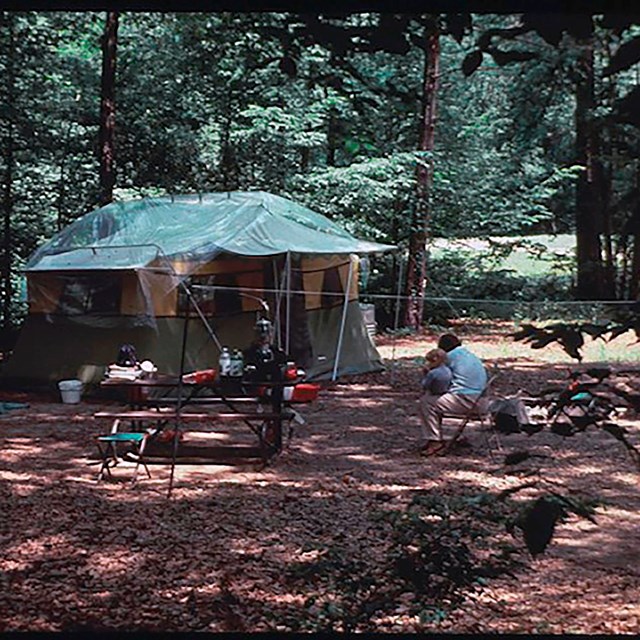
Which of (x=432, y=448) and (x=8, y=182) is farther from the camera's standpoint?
(x=8, y=182)

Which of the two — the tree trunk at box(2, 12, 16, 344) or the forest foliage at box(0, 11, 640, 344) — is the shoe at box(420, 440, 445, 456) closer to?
the forest foliage at box(0, 11, 640, 344)

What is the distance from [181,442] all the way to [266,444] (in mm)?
879

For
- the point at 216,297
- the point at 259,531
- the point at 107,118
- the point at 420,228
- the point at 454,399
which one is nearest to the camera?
the point at 259,531

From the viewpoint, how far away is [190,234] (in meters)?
10.0

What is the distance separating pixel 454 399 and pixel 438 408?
0.14 metres

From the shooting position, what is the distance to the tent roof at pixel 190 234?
31.1 feet

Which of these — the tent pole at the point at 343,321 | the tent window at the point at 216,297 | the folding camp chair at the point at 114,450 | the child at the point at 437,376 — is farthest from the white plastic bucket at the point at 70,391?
the child at the point at 437,376

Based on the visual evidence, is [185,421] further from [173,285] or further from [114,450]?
[173,285]

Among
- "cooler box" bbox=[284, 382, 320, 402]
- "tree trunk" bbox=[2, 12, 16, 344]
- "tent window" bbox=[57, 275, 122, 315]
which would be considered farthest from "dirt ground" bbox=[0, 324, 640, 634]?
"tree trunk" bbox=[2, 12, 16, 344]

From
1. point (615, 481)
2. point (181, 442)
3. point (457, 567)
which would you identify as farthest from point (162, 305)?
point (457, 567)

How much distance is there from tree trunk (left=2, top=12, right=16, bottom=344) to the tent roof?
8.11 ft

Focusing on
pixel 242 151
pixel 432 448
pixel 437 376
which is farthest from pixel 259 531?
pixel 242 151

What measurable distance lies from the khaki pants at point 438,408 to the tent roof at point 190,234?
3.05 meters

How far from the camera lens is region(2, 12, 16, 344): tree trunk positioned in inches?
485
